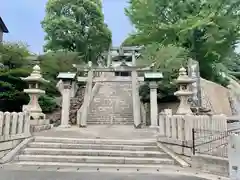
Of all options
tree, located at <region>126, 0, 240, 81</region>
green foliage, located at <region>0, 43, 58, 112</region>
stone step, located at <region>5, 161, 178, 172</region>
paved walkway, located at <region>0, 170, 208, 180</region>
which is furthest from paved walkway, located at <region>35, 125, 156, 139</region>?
tree, located at <region>126, 0, 240, 81</region>

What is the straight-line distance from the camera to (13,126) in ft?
25.4

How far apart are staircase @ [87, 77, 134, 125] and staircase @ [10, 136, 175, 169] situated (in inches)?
260

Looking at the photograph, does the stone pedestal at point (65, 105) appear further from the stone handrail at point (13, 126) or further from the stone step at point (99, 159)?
the stone step at point (99, 159)

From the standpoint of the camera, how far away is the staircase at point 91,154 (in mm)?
6891

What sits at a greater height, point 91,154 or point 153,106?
point 153,106

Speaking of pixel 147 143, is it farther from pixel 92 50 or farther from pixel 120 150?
pixel 92 50

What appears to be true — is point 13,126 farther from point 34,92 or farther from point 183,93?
point 183,93

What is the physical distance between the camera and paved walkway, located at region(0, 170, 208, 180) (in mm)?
5566

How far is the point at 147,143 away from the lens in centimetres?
794

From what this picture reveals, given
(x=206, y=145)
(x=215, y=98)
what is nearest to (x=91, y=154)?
(x=206, y=145)

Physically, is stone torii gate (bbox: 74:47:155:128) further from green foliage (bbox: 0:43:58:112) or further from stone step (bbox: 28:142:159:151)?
stone step (bbox: 28:142:159:151)

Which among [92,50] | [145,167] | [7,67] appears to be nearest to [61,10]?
[92,50]

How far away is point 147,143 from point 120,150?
0.94 m

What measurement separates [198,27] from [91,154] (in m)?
14.4
